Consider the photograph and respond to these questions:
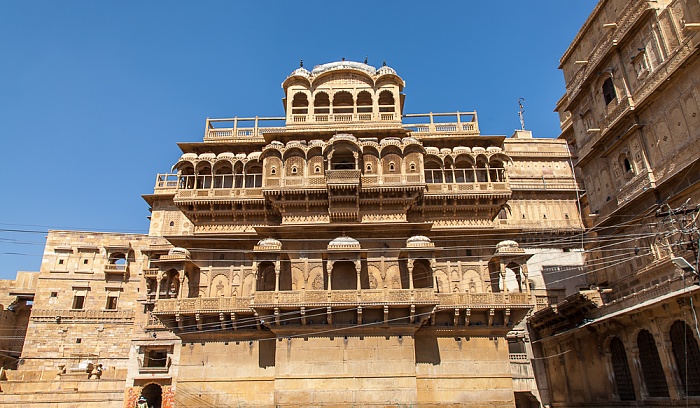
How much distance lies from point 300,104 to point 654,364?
2209cm

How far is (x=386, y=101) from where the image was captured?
1108 inches

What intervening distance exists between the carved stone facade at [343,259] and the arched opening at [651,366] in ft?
16.2

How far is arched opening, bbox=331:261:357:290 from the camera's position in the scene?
23.2 m

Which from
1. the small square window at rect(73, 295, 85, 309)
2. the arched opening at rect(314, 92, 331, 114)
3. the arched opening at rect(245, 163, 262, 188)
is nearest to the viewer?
the arched opening at rect(245, 163, 262, 188)

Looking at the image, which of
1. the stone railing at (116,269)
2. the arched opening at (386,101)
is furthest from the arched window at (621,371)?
the stone railing at (116,269)

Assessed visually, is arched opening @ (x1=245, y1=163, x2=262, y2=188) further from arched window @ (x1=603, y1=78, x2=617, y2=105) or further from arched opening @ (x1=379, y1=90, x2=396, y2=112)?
arched window @ (x1=603, y1=78, x2=617, y2=105)

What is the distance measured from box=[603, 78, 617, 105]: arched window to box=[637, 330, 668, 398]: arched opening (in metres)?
13.0

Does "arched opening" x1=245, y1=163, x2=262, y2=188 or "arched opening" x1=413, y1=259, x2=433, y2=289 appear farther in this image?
"arched opening" x1=245, y1=163, x2=262, y2=188

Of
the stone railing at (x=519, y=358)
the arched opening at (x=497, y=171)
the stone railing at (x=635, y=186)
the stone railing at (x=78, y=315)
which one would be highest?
the arched opening at (x=497, y=171)

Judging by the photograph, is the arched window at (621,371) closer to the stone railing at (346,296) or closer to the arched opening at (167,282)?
the stone railing at (346,296)

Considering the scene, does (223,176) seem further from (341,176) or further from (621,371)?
(621,371)

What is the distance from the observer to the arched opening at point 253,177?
25.8m

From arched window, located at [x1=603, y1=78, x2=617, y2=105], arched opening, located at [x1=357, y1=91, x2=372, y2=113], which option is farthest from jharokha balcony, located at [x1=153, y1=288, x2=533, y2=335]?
arched window, located at [x1=603, y1=78, x2=617, y2=105]

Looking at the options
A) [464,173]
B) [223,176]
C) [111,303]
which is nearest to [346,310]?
[464,173]
